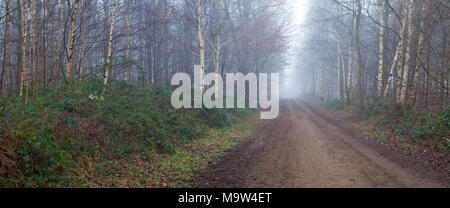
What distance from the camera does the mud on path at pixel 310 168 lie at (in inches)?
247

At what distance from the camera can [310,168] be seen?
7.48 meters

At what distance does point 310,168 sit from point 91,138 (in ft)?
19.0

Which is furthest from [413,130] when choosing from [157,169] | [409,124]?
[157,169]

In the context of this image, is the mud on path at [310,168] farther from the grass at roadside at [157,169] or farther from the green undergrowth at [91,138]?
the green undergrowth at [91,138]

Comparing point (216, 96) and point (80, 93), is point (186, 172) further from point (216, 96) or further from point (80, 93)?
point (216, 96)

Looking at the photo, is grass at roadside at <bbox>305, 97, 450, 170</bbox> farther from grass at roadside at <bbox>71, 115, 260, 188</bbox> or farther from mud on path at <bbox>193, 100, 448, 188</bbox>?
grass at roadside at <bbox>71, 115, 260, 188</bbox>

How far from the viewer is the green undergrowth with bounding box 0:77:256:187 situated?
18.3ft

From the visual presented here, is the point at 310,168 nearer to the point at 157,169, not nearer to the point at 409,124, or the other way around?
the point at 157,169

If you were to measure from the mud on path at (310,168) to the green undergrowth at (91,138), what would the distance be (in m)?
1.00

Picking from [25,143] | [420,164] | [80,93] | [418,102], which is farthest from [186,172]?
[418,102]

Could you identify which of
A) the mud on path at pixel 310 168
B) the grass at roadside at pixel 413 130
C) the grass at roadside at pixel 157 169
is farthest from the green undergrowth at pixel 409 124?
the grass at roadside at pixel 157 169

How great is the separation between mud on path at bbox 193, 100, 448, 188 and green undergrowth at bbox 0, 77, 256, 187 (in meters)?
1.00

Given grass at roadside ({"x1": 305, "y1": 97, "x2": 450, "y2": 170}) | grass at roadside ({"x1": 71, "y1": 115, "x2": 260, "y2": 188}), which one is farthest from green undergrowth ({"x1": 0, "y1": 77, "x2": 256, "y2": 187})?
grass at roadside ({"x1": 305, "y1": 97, "x2": 450, "y2": 170})
